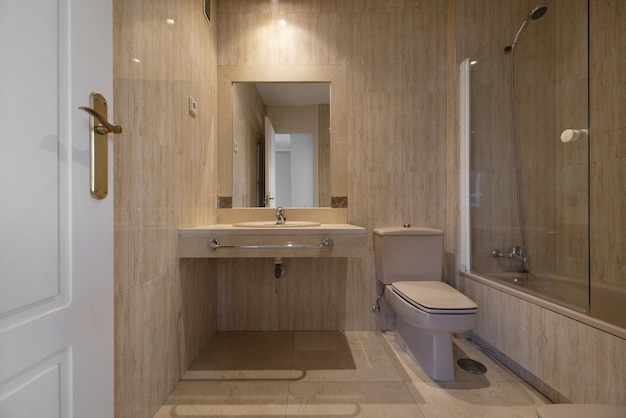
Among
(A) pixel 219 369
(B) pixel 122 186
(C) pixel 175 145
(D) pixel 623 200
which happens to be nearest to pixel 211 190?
(C) pixel 175 145

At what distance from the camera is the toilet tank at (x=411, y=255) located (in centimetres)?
195

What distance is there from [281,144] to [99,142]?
143 centimetres

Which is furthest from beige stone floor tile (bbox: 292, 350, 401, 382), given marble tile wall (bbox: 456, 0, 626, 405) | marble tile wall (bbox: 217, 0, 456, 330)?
marble tile wall (bbox: 456, 0, 626, 405)

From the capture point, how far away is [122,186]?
1004mm

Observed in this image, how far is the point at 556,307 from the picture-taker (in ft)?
4.36

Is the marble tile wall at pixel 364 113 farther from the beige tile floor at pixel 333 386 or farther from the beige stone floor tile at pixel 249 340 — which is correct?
the beige tile floor at pixel 333 386

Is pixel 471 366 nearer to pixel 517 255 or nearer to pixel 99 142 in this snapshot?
pixel 517 255

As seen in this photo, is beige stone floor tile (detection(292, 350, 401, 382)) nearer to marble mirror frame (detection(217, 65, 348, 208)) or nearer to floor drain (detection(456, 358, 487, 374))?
floor drain (detection(456, 358, 487, 374))

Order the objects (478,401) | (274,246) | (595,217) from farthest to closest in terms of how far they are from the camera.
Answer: (595,217), (274,246), (478,401)

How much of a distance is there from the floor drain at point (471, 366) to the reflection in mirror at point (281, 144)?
1327 millimetres

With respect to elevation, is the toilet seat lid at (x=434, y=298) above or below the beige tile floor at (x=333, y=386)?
above

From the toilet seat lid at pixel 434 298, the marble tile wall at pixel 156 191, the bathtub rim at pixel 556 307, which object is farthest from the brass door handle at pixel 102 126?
the bathtub rim at pixel 556 307

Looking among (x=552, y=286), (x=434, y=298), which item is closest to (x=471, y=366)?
(x=434, y=298)

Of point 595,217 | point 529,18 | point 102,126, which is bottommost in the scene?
point 595,217
